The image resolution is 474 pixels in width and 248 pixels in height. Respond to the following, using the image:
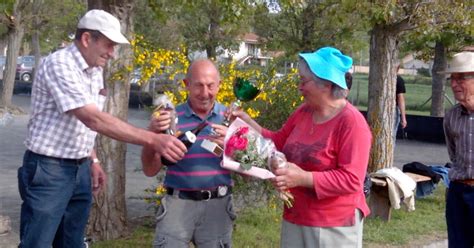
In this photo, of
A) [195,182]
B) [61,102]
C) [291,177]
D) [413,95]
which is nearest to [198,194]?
[195,182]

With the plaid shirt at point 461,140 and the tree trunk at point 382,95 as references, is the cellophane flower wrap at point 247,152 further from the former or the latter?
the tree trunk at point 382,95

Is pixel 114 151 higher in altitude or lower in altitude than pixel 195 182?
lower

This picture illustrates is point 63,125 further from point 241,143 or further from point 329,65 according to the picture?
point 329,65

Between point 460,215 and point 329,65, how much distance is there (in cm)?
203

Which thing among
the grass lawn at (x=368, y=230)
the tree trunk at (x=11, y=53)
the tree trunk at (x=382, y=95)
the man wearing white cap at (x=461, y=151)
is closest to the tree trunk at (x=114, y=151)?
the grass lawn at (x=368, y=230)

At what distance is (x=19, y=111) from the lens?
2286 centimetres

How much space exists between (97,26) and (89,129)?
655mm

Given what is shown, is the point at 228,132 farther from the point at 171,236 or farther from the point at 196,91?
the point at 171,236

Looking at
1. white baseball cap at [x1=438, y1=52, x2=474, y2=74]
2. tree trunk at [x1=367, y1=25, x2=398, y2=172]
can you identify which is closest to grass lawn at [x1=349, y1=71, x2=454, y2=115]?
tree trunk at [x1=367, y1=25, x2=398, y2=172]

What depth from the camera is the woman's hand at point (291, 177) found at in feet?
11.4

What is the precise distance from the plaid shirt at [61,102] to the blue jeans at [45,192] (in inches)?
3.2

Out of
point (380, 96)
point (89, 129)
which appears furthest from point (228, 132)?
point (380, 96)

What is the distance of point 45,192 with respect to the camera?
159 inches

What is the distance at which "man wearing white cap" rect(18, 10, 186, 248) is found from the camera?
3.82 meters
